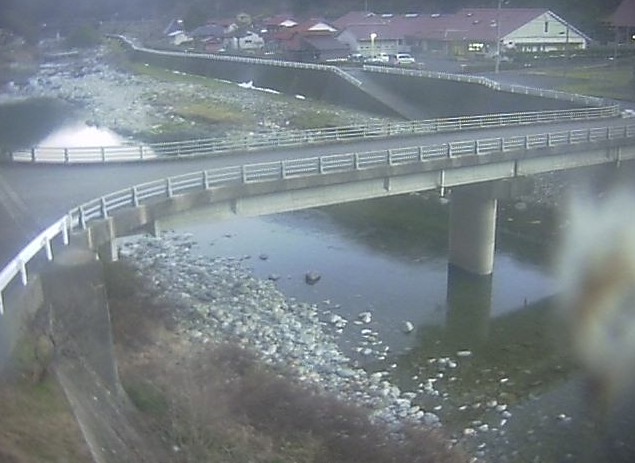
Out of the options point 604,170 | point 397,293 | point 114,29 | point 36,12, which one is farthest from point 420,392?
point 114,29

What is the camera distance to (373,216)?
30.7 m

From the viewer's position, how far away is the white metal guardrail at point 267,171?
1295 cm

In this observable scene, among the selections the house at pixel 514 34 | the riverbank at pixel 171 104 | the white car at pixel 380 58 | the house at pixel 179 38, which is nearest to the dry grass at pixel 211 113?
the riverbank at pixel 171 104

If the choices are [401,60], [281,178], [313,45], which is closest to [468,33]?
[401,60]

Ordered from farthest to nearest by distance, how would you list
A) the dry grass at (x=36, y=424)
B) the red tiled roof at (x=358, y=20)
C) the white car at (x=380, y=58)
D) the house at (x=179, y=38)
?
the house at (x=179, y=38), the red tiled roof at (x=358, y=20), the white car at (x=380, y=58), the dry grass at (x=36, y=424)

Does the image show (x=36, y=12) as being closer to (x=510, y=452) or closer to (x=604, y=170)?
(x=604, y=170)

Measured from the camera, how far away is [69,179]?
1983 centimetres

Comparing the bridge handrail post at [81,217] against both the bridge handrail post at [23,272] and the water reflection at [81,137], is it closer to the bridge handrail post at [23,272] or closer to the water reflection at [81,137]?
the bridge handrail post at [23,272]

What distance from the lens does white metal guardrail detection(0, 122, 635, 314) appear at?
13.0 metres

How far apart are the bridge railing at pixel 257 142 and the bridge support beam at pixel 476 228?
3.39 metres

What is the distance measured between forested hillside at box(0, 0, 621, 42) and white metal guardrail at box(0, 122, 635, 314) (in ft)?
166

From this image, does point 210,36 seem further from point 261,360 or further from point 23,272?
point 23,272

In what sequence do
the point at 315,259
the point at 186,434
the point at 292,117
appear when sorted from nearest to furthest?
the point at 186,434 → the point at 315,259 → the point at 292,117

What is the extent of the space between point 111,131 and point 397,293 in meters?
36.1
